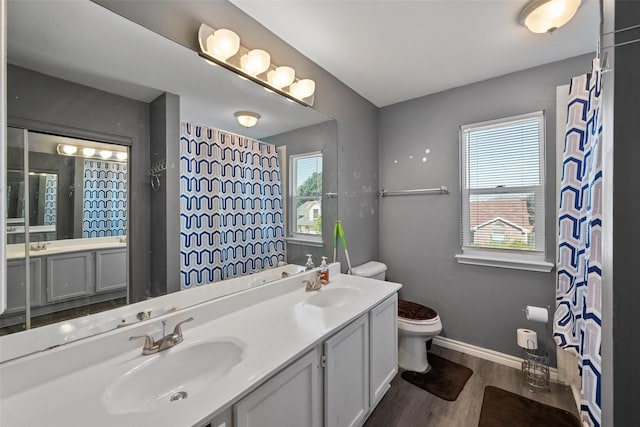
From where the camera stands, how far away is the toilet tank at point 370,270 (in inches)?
88.7

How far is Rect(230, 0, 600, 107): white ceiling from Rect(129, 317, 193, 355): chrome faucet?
1.65m

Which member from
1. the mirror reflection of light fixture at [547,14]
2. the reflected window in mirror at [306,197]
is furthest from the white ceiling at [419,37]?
the reflected window in mirror at [306,197]

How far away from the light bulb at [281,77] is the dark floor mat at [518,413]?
241cm

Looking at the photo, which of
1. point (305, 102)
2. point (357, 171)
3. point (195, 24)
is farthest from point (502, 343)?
point (195, 24)

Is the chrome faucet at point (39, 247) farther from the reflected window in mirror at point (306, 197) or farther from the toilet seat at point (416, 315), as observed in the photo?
the toilet seat at point (416, 315)

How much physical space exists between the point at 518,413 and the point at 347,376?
121cm

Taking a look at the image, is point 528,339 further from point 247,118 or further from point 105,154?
point 105,154

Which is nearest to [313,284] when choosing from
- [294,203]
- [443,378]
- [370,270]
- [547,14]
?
[294,203]

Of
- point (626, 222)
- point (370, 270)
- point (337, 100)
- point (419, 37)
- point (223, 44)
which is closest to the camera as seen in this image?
point (626, 222)

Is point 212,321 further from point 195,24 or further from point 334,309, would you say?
point 195,24

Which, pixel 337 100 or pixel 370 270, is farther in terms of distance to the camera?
pixel 370 270

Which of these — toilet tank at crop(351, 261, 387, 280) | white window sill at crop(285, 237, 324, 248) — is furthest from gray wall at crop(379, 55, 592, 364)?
white window sill at crop(285, 237, 324, 248)

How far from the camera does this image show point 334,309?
1409 millimetres

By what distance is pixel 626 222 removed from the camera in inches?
18.5
